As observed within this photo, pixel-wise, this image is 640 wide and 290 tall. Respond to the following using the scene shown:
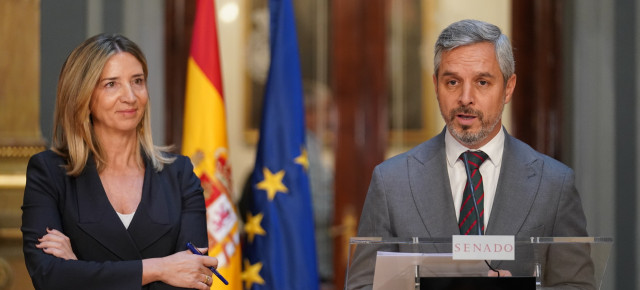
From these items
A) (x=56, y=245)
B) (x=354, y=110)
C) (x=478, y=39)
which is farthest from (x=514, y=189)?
(x=354, y=110)

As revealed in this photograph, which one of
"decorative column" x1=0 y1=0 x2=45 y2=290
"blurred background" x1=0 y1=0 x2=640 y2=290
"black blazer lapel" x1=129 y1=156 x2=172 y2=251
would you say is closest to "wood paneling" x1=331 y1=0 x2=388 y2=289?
"blurred background" x1=0 y1=0 x2=640 y2=290

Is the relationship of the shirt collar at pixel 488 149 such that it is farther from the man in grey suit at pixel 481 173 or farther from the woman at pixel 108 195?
the woman at pixel 108 195

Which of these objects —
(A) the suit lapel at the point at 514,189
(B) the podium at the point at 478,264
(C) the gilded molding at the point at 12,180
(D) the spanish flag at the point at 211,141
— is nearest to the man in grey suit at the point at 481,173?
(A) the suit lapel at the point at 514,189

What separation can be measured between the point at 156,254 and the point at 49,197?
13.7 inches

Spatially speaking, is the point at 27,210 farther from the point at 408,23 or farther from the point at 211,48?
the point at 408,23

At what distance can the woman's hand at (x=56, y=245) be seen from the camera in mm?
2311

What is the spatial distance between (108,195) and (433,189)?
960 millimetres

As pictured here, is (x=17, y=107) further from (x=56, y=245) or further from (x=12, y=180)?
(x=56, y=245)

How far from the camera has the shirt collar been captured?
93.3 inches

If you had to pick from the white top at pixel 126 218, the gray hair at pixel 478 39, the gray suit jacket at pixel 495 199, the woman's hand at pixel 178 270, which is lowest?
the woman's hand at pixel 178 270

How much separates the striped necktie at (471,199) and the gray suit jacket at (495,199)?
3 cm

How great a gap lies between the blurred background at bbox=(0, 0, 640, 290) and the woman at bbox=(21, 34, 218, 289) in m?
1.60

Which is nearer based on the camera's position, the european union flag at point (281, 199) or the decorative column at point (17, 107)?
the european union flag at point (281, 199)

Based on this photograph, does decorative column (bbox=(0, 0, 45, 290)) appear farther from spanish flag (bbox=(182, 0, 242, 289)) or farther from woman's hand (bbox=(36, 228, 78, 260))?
woman's hand (bbox=(36, 228, 78, 260))
